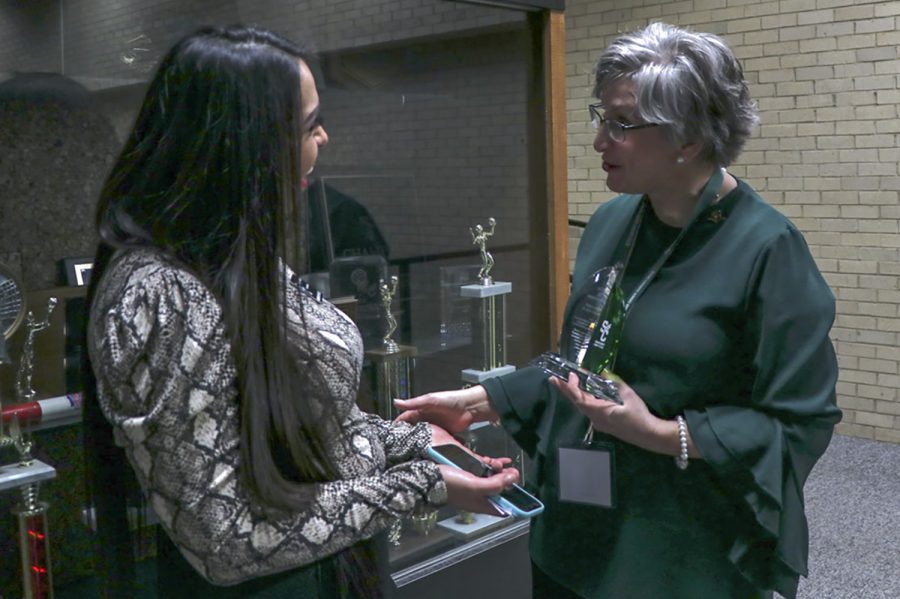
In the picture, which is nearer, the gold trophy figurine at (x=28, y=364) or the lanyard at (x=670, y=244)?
the lanyard at (x=670, y=244)

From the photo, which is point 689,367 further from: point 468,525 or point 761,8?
point 761,8

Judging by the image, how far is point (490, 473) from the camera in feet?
5.06

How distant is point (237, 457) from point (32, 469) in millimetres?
1249

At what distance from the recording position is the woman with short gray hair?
58.7 inches

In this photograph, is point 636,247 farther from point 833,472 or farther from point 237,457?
point 833,472

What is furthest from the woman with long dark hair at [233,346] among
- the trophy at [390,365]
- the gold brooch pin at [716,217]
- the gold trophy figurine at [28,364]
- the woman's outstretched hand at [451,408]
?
the trophy at [390,365]

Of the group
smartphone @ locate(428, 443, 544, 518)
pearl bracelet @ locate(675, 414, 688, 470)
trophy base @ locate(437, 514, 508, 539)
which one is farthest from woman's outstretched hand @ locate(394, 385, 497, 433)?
trophy base @ locate(437, 514, 508, 539)

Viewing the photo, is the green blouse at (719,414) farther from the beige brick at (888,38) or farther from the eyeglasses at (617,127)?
the beige brick at (888,38)

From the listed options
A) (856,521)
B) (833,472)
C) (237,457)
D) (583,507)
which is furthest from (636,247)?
(833,472)

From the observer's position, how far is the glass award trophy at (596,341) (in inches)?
59.9

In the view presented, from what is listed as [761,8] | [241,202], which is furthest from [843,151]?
[241,202]

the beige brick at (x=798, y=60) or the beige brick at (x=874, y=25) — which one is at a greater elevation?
the beige brick at (x=874, y=25)

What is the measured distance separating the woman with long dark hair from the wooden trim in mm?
2173

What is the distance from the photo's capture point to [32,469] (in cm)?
215
